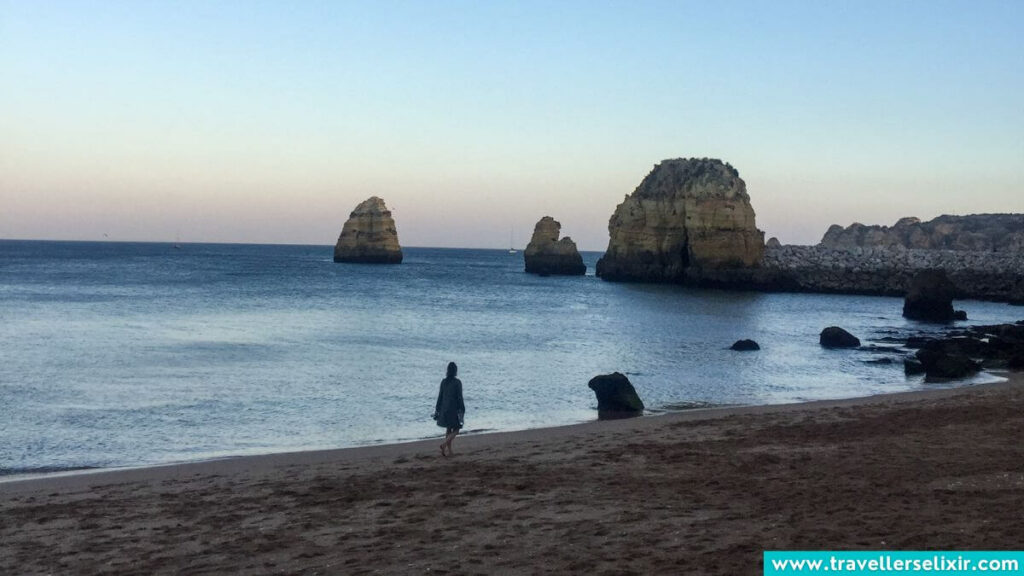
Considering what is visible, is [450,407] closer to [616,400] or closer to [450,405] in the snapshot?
[450,405]

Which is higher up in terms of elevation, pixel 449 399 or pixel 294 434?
pixel 449 399

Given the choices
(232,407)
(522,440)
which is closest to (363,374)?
(232,407)

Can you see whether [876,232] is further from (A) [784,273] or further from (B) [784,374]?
(B) [784,374]

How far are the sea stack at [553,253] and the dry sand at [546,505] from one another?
101 m

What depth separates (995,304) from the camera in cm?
7319

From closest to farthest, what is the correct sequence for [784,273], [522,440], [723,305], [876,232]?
[522,440], [723,305], [784,273], [876,232]

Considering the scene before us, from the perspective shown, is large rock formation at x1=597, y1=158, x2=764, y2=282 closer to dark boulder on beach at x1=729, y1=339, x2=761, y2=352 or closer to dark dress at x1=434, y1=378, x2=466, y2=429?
dark boulder on beach at x1=729, y1=339, x2=761, y2=352

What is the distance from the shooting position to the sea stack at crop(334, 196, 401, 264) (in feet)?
461

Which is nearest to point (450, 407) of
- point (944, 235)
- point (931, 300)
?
point (931, 300)

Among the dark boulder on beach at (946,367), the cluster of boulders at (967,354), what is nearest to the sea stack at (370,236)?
the cluster of boulders at (967,354)

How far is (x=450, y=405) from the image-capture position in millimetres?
15602

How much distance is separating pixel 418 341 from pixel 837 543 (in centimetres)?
3319

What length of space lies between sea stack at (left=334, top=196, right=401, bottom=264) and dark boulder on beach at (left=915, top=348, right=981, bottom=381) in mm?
114604

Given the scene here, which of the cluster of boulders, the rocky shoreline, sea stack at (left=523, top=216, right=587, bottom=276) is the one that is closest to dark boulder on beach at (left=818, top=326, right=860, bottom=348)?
the cluster of boulders
